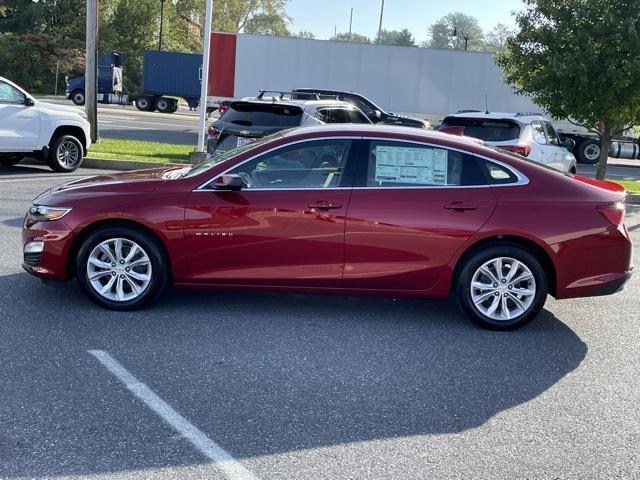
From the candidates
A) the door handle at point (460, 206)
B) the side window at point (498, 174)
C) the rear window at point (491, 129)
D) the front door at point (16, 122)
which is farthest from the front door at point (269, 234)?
the front door at point (16, 122)

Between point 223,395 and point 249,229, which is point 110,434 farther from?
point 249,229

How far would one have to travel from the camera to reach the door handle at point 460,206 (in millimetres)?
6227

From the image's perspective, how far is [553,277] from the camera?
6.34 m

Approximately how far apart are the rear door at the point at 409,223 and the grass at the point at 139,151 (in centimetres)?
1078

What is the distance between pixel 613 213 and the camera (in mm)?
6309

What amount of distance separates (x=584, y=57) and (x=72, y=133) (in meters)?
9.77

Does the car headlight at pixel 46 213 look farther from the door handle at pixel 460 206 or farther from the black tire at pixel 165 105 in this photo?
the black tire at pixel 165 105

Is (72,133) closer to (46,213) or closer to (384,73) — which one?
(46,213)

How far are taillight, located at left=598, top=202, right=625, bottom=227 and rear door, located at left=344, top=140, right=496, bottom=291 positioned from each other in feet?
2.91

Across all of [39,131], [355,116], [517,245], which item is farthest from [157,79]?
[517,245]

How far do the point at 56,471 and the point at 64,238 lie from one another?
2837 mm

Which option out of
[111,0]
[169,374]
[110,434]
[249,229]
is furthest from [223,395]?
[111,0]

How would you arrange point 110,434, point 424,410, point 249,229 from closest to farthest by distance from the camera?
point 110,434, point 424,410, point 249,229

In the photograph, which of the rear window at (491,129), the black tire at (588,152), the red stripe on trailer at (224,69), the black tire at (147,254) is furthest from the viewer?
the red stripe on trailer at (224,69)
